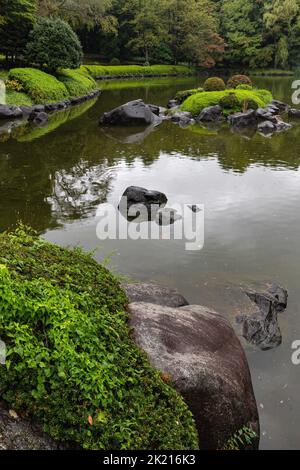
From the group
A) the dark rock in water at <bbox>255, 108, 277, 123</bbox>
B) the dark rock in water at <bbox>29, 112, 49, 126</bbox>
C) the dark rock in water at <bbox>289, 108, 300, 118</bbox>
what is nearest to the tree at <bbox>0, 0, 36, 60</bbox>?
the dark rock in water at <bbox>29, 112, 49, 126</bbox>

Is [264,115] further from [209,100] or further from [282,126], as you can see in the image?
[209,100]

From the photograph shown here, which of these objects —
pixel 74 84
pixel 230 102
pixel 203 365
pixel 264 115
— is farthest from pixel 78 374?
pixel 74 84

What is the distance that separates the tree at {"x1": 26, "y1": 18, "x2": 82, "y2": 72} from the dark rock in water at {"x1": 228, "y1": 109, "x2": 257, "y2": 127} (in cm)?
1466

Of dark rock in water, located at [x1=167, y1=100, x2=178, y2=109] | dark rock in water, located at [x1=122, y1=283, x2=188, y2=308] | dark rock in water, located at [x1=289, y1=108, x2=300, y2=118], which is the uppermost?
dark rock in water, located at [x1=167, y1=100, x2=178, y2=109]

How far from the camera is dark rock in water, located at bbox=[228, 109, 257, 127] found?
23.7 m

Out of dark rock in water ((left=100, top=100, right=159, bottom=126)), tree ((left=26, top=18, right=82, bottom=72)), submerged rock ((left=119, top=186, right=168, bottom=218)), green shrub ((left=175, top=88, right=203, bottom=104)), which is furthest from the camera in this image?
tree ((left=26, top=18, right=82, bottom=72))

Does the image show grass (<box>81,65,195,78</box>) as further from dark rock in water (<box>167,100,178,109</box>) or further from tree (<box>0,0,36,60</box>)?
dark rock in water (<box>167,100,178,109</box>)

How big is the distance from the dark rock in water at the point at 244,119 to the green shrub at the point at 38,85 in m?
11.7

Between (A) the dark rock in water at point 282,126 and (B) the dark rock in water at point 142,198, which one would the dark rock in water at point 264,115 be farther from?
(B) the dark rock in water at point 142,198

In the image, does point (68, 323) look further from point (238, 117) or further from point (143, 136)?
point (238, 117)

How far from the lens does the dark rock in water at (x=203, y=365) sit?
3.95 meters

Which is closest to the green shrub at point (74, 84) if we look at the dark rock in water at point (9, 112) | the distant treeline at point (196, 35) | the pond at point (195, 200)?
the dark rock in water at point (9, 112)

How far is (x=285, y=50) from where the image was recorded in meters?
63.9

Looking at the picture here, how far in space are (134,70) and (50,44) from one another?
1060 inches
